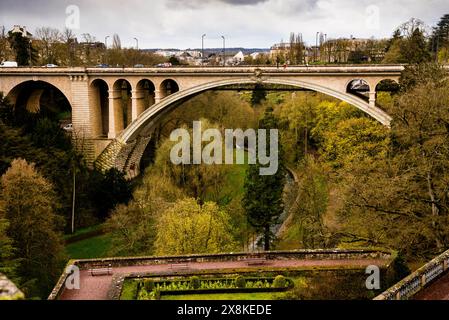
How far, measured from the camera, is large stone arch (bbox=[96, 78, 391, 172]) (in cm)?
3540

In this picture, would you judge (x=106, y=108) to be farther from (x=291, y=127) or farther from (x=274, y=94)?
(x=274, y=94)

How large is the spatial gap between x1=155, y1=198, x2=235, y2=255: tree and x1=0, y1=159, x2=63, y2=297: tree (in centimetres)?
416

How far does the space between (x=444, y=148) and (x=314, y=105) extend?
24.2 meters

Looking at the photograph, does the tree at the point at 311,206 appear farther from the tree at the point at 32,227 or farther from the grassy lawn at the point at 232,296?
the tree at the point at 32,227

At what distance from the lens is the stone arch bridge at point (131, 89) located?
3509 centimetres

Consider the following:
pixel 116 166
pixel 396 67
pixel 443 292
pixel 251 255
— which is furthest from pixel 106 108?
pixel 443 292

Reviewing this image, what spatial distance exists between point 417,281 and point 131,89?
28.5 m

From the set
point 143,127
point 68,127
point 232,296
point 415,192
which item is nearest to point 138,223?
point 232,296

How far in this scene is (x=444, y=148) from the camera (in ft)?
62.5

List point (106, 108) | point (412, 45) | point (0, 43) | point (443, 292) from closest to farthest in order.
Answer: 1. point (443, 292)
2. point (412, 45)
3. point (106, 108)
4. point (0, 43)

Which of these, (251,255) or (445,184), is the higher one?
(445,184)

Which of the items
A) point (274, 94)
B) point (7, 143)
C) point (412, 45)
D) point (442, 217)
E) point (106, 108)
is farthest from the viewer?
point (274, 94)

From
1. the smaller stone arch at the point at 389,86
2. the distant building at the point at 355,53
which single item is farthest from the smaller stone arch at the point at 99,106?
the distant building at the point at 355,53

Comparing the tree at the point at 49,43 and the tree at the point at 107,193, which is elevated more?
the tree at the point at 49,43
